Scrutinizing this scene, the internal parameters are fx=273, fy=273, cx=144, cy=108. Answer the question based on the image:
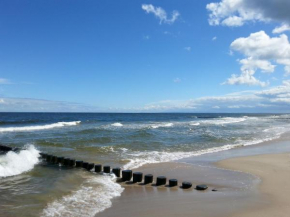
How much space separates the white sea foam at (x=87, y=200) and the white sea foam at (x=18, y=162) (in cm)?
383

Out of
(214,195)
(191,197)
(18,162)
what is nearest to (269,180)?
(214,195)

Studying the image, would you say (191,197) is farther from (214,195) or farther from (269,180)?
(269,180)

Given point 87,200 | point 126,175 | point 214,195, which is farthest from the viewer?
point 126,175

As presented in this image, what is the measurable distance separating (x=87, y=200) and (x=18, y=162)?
6.78 m

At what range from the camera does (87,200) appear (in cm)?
852

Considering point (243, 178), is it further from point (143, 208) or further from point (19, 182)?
point (19, 182)

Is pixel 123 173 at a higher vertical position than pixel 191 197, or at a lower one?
higher

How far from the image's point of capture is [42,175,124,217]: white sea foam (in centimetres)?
750

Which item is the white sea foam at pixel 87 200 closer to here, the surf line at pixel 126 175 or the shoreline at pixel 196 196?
the shoreline at pixel 196 196

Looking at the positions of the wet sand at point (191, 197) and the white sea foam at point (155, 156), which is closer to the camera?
the wet sand at point (191, 197)

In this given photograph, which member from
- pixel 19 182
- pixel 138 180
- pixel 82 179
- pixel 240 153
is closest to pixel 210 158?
pixel 240 153

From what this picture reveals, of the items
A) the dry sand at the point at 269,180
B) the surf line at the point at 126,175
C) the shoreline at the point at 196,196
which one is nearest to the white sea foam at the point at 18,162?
the surf line at the point at 126,175

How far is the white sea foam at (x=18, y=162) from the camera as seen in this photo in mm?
12195

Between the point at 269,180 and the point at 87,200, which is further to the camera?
the point at 269,180
